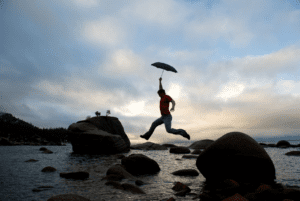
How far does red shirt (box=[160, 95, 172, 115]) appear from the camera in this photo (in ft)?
30.8

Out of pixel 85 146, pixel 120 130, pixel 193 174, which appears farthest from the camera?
pixel 120 130

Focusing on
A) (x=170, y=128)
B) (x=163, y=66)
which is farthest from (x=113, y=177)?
(x=163, y=66)

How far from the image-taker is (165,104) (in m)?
9.43

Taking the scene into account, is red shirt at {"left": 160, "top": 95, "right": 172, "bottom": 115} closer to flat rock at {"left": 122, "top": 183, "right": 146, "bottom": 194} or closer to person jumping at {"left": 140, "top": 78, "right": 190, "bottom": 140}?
person jumping at {"left": 140, "top": 78, "right": 190, "bottom": 140}

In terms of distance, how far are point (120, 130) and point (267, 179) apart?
57.2 ft

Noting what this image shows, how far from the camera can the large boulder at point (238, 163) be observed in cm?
616

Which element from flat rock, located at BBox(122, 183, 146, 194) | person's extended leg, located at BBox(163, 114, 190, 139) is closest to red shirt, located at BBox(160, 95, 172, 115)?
person's extended leg, located at BBox(163, 114, 190, 139)

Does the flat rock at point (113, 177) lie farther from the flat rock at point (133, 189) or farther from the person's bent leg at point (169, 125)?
the person's bent leg at point (169, 125)

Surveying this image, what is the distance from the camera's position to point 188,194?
4.56 m

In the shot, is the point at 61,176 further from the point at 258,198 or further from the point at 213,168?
the point at 258,198

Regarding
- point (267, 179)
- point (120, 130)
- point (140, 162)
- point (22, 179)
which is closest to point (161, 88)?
point (140, 162)

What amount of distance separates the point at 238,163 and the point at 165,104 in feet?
13.8

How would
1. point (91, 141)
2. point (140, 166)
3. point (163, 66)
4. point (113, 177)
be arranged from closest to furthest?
1. point (113, 177)
2. point (140, 166)
3. point (163, 66)
4. point (91, 141)

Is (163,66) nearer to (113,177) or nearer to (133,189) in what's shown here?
(113,177)
